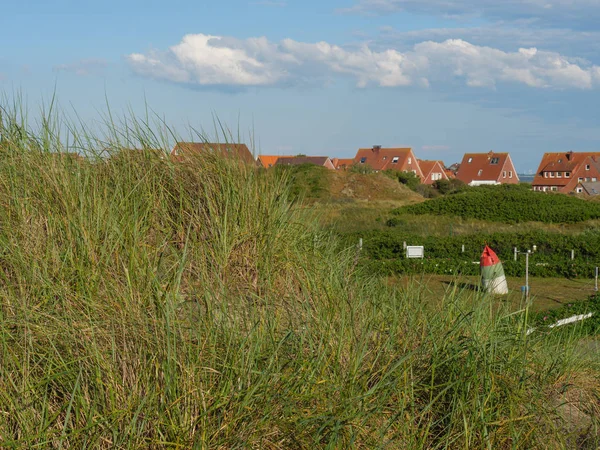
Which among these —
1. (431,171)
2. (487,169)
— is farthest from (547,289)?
(487,169)

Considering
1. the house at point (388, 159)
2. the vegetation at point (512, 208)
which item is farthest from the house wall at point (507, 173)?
the vegetation at point (512, 208)

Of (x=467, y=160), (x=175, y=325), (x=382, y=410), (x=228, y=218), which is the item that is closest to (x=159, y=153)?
(x=228, y=218)

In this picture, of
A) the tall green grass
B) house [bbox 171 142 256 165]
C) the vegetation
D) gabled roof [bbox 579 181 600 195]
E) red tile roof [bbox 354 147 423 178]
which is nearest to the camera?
the tall green grass

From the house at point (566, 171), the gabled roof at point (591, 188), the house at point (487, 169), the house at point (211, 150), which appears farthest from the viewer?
the house at point (487, 169)

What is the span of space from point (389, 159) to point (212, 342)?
220 feet

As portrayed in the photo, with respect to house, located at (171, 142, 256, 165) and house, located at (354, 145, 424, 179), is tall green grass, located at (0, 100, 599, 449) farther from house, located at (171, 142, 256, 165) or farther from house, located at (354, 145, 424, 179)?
house, located at (354, 145, 424, 179)

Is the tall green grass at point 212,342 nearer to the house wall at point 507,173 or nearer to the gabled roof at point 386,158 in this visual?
the gabled roof at point 386,158

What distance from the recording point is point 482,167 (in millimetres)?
71125

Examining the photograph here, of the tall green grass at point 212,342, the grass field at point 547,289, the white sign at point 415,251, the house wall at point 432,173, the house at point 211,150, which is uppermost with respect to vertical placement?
the house at point 211,150

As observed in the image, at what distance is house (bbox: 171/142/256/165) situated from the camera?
4.87 metres

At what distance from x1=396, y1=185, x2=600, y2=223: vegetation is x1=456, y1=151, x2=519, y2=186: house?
37852 mm

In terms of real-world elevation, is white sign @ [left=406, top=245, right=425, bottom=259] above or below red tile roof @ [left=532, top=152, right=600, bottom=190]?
below

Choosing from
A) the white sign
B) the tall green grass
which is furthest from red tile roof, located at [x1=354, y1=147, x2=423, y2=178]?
the tall green grass

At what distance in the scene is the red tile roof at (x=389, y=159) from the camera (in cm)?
6731
